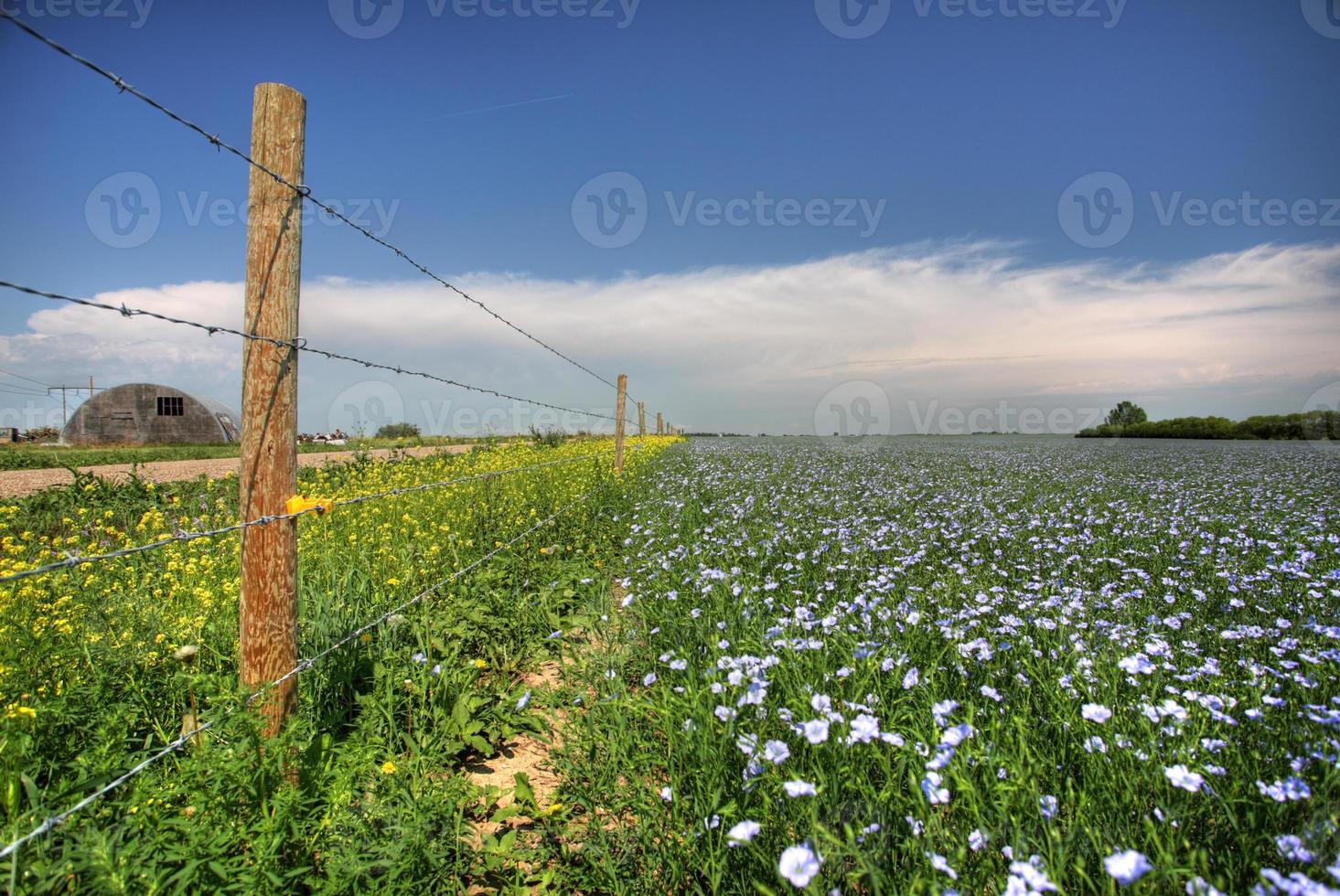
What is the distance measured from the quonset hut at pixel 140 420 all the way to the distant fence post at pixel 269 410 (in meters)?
38.9

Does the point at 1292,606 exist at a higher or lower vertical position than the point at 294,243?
lower

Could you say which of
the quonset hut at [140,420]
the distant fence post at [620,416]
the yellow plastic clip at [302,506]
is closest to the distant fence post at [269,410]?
the yellow plastic clip at [302,506]

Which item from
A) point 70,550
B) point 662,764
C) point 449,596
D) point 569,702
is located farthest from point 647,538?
point 70,550

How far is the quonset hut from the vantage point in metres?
32.0

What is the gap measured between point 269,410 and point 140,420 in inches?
1576

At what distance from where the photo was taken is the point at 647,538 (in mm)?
6109

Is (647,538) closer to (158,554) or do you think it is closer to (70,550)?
(158,554)

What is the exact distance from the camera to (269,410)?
2.26 meters

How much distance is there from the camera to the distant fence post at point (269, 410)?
224 cm

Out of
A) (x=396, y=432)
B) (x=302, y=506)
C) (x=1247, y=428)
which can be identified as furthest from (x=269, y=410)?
(x=1247, y=428)

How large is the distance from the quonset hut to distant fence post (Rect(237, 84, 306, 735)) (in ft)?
127

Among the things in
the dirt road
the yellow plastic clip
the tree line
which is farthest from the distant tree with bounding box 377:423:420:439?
the tree line

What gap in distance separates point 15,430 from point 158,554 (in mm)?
48330

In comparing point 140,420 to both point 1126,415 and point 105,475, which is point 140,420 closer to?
point 105,475
